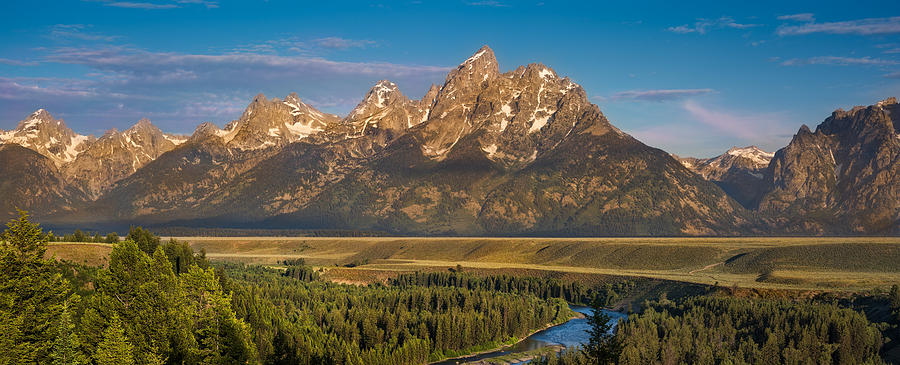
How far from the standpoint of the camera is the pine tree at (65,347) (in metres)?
64.9

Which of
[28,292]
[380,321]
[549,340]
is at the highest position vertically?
[28,292]

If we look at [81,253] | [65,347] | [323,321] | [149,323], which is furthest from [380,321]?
[65,347]

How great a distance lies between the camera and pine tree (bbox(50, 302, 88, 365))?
64.9 m

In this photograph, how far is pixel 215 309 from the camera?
7462cm

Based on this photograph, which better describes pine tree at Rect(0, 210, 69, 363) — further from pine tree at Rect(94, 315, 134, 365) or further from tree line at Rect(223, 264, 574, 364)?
tree line at Rect(223, 264, 574, 364)

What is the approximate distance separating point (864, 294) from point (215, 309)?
132 meters

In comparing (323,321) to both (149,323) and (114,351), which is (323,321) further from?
(114,351)

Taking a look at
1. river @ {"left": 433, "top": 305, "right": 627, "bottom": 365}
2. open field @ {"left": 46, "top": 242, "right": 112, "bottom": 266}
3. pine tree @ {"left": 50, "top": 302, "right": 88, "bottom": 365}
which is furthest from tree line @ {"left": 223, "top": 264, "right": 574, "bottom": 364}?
pine tree @ {"left": 50, "top": 302, "right": 88, "bottom": 365}

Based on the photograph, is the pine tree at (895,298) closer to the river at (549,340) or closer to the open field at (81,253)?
the river at (549,340)

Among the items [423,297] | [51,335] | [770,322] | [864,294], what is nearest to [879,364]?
[770,322]

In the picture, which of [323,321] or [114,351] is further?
[323,321]

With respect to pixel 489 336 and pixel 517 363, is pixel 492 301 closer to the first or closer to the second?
pixel 489 336

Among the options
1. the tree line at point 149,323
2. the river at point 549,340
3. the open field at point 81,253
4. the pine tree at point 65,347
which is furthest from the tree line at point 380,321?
the pine tree at point 65,347

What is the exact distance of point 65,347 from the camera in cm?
6600
